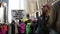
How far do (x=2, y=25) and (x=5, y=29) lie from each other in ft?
0.78

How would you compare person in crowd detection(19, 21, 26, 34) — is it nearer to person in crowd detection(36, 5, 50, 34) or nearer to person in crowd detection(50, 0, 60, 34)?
person in crowd detection(36, 5, 50, 34)

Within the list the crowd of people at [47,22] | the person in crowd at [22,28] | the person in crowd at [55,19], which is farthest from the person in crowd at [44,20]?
the person in crowd at [22,28]

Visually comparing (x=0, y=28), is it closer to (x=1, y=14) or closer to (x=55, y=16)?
(x=1, y=14)

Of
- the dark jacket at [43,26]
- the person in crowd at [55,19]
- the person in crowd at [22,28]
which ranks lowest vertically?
the person in crowd at [22,28]

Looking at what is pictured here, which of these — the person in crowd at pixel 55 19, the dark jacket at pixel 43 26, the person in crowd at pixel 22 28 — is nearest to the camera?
the person in crowd at pixel 55 19

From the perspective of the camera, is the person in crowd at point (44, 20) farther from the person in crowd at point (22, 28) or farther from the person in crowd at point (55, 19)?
the person in crowd at point (22, 28)

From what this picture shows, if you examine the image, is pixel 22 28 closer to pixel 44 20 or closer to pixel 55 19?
pixel 44 20

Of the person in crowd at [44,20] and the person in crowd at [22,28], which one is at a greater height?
the person in crowd at [44,20]

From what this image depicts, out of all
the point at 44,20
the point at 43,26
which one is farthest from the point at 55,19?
the point at 44,20

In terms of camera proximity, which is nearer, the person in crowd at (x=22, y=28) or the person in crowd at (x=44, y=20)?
the person in crowd at (x=44, y=20)

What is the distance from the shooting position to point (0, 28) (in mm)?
6754

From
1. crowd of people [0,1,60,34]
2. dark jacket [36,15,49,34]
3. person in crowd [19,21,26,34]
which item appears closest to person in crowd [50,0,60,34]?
crowd of people [0,1,60,34]

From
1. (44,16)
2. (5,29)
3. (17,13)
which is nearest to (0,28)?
(5,29)

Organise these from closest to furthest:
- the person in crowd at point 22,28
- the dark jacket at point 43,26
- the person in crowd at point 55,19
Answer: the person in crowd at point 55,19, the dark jacket at point 43,26, the person in crowd at point 22,28
